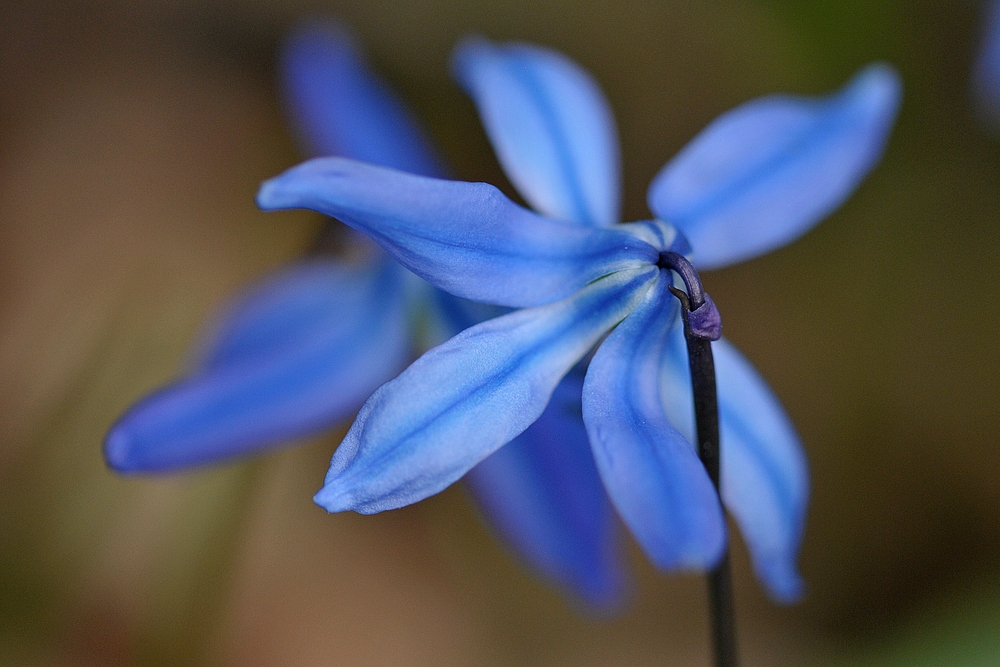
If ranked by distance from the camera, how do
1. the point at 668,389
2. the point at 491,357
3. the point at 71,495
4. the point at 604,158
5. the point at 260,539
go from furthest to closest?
the point at 260,539, the point at 71,495, the point at 604,158, the point at 668,389, the point at 491,357

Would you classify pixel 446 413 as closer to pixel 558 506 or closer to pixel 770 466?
pixel 770 466

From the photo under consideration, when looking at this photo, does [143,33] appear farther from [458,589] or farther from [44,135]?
[458,589]

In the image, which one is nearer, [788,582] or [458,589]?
[788,582]

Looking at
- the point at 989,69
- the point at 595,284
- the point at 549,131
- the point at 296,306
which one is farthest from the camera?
the point at 989,69

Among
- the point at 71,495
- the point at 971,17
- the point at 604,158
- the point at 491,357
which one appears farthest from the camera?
the point at 971,17

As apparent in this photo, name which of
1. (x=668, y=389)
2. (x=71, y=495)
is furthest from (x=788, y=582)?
(x=71, y=495)

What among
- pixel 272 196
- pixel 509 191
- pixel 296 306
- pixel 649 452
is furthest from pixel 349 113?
pixel 509 191

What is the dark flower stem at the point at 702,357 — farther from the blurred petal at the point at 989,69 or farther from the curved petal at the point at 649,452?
the blurred petal at the point at 989,69
